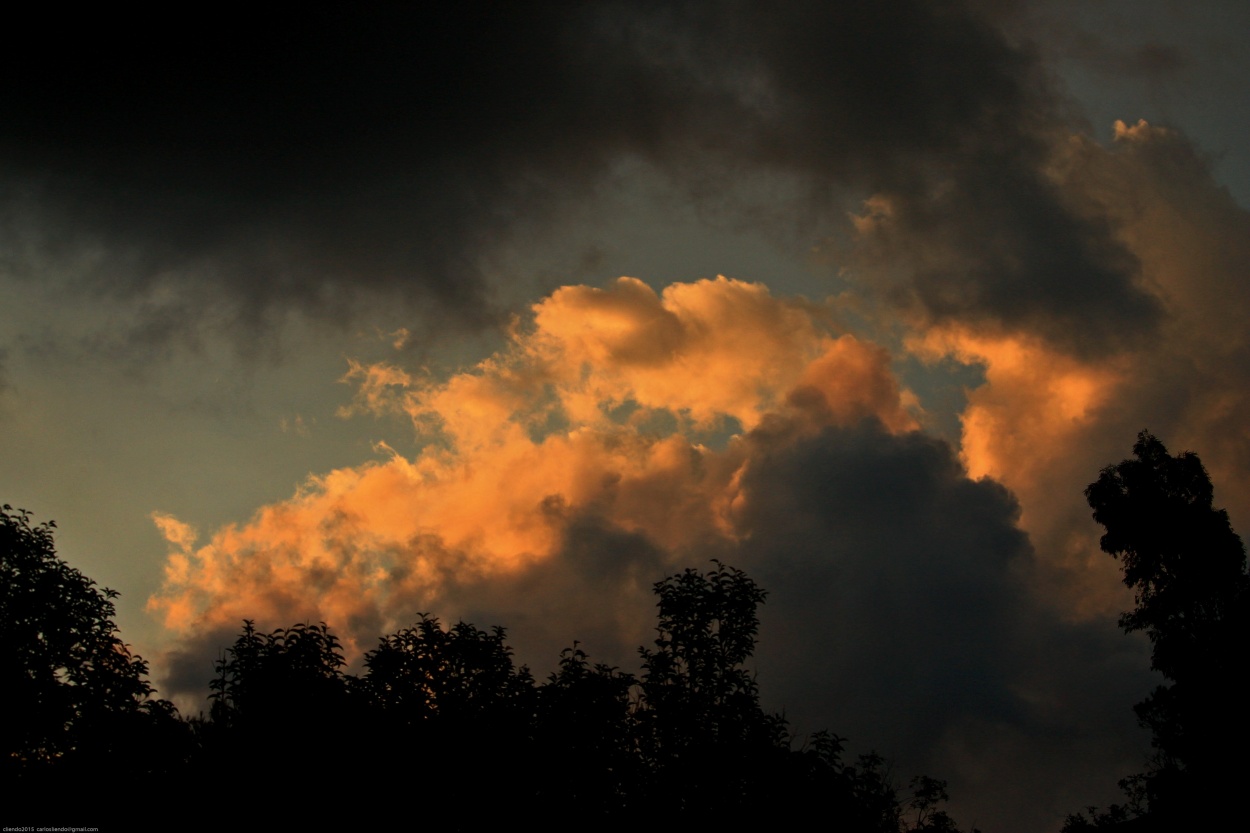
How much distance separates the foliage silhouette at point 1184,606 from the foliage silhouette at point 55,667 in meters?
38.5

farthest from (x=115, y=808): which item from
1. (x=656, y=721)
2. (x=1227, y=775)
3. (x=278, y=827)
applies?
(x=1227, y=775)

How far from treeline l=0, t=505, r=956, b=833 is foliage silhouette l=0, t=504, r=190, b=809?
1413 mm

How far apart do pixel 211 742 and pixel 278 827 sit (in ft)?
11.8

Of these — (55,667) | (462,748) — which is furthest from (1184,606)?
(55,667)

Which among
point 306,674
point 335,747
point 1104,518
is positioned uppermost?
point 1104,518

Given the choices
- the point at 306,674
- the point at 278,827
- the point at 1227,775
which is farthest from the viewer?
the point at 1227,775

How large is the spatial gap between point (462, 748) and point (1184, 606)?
1264 inches

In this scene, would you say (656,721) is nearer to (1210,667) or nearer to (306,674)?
(306,674)

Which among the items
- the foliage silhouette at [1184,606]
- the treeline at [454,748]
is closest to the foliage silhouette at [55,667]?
the treeline at [454,748]

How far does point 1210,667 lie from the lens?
33.7m

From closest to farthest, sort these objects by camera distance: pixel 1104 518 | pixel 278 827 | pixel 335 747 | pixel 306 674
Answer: pixel 278 827 → pixel 335 747 → pixel 306 674 → pixel 1104 518

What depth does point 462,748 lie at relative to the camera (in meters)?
24.0

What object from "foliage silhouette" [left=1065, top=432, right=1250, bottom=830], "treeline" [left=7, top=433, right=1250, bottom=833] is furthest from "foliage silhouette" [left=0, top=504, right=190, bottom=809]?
"foliage silhouette" [left=1065, top=432, right=1250, bottom=830]

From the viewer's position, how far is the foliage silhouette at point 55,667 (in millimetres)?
28497
